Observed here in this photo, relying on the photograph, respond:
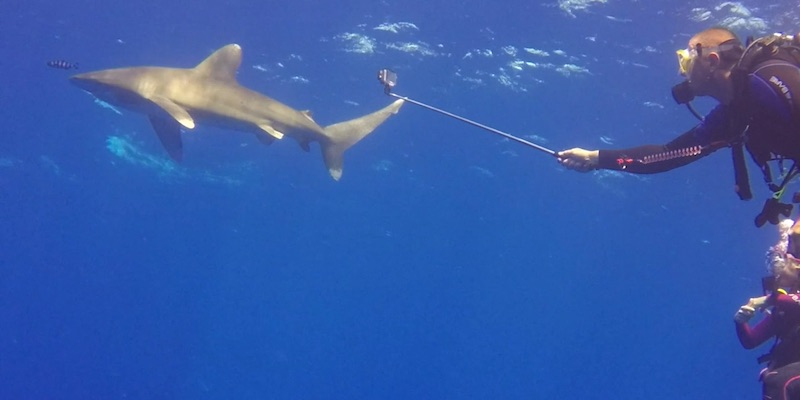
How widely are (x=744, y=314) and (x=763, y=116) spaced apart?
4.25 meters

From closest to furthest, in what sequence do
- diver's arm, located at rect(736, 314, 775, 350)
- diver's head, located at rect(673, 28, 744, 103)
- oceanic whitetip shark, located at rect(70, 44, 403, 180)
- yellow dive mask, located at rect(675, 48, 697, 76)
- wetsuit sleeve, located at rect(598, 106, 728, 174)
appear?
diver's head, located at rect(673, 28, 744, 103), yellow dive mask, located at rect(675, 48, 697, 76), wetsuit sleeve, located at rect(598, 106, 728, 174), diver's arm, located at rect(736, 314, 775, 350), oceanic whitetip shark, located at rect(70, 44, 403, 180)

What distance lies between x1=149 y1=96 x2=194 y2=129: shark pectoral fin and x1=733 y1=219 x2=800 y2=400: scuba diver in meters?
9.54

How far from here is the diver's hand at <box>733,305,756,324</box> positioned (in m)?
7.00

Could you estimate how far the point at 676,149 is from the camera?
5402 millimetres

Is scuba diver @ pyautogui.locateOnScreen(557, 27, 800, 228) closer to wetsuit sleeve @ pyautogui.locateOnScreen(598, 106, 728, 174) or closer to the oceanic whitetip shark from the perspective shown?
wetsuit sleeve @ pyautogui.locateOnScreen(598, 106, 728, 174)

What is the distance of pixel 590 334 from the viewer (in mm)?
67250

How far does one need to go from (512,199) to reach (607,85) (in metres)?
13.9

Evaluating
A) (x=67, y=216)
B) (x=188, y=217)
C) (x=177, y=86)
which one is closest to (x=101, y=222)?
(x=67, y=216)

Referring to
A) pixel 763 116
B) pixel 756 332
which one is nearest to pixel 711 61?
pixel 763 116

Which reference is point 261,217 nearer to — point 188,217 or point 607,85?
point 188,217

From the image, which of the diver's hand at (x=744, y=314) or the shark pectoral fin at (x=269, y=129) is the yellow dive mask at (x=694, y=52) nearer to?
the diver's hand at (x=744, y=314)

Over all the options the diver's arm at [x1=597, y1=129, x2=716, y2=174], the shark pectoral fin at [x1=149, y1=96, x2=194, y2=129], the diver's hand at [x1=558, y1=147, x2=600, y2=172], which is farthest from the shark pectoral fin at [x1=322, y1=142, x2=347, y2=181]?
the diver's arm at [x1=597, y1=129, x2=716, y2=174]

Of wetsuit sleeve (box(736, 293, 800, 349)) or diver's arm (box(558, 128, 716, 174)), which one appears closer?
diver's arm (box(558, 128, 716, 174))

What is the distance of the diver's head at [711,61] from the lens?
4411 mm
